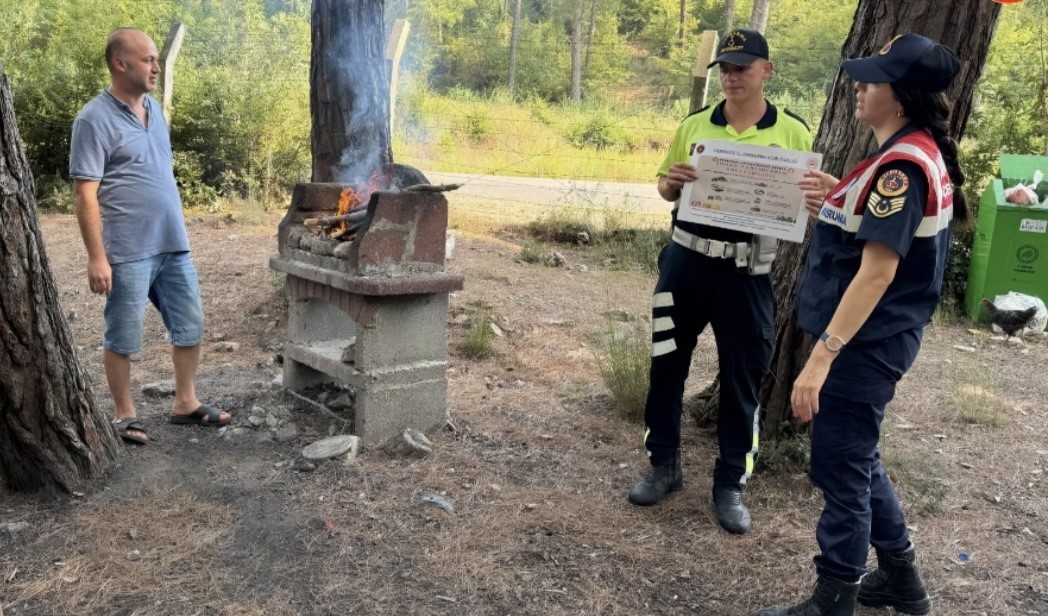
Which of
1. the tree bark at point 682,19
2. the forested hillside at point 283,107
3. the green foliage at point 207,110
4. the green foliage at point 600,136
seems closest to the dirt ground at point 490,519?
the forested hillside at point 283,107

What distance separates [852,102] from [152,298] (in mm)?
3516

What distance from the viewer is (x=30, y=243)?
130 inches

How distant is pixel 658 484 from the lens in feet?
12.5

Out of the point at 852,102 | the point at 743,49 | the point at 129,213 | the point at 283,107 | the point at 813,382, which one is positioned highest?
the point at 743,49

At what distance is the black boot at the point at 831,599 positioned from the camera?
2.81 metres

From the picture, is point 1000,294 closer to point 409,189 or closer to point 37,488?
point 409,189

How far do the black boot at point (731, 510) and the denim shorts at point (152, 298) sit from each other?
8.84ft

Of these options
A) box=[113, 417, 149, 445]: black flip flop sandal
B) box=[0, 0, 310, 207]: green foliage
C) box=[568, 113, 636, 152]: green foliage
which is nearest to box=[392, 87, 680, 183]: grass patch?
box=[568, 113, 636, 152]: green foliage

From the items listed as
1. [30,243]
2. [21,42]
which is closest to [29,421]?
[30,243]

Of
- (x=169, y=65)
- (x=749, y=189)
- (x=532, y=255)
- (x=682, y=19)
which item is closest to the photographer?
(x=749, y=189)

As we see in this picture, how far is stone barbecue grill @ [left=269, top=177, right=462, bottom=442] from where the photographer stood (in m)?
4.07

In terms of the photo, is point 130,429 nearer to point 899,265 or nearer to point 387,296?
point 387,296

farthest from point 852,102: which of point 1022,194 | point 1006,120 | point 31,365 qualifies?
point 1006,120

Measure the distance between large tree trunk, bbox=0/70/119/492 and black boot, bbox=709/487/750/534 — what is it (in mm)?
2713
